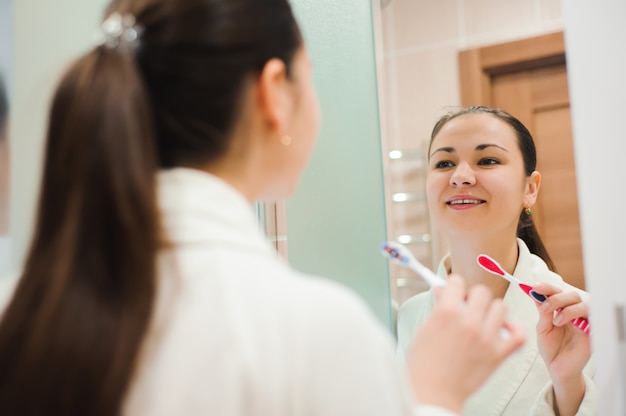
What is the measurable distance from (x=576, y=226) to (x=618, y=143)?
3.28 feet

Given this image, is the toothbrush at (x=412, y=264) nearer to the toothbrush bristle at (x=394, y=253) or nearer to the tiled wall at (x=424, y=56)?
the toothbrush bristle at (x=394, y=253)

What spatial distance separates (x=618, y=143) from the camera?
0.68 meters

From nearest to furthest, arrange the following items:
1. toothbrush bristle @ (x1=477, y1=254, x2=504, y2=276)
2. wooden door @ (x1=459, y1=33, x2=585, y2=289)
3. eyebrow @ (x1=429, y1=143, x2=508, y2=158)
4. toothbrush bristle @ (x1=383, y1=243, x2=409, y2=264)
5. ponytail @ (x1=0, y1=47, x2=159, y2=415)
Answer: ponytail @ (x1=0, y1=47, x2=159, y2=415) < toothbrush bristle @ (x1=383, y1=243, x2=409, y2=264) < toothbrush bristle @ (x1=477, y1=254, x2=504, y2=276) < eyebrow @ (x1=429, y1=143, x2=508, y2=158) < wooden door @ (x1=459, y1=33, x2=585, y2=289)

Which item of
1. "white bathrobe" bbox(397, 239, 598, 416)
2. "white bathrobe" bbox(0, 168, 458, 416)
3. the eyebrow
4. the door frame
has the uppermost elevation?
the door frame

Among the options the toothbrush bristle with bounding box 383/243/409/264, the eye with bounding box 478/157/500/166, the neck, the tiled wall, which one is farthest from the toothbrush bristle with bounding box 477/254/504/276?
the tiled wall

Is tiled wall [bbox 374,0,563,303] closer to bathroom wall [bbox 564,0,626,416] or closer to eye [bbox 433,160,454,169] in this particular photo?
eye [bbox 433,160,454,169]

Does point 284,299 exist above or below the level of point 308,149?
below

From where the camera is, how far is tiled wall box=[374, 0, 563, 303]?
1.69m

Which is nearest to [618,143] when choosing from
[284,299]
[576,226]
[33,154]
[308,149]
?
[308,149]

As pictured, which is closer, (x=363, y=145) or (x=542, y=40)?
(x=363, y=145)

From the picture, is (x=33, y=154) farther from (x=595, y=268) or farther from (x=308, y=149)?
(x=595, y=268)

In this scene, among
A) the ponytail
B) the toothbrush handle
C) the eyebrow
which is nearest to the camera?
the ponytail

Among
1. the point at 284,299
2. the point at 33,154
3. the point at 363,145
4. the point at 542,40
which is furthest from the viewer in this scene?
the point at 542,40

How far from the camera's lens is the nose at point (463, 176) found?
1042 millimetres
